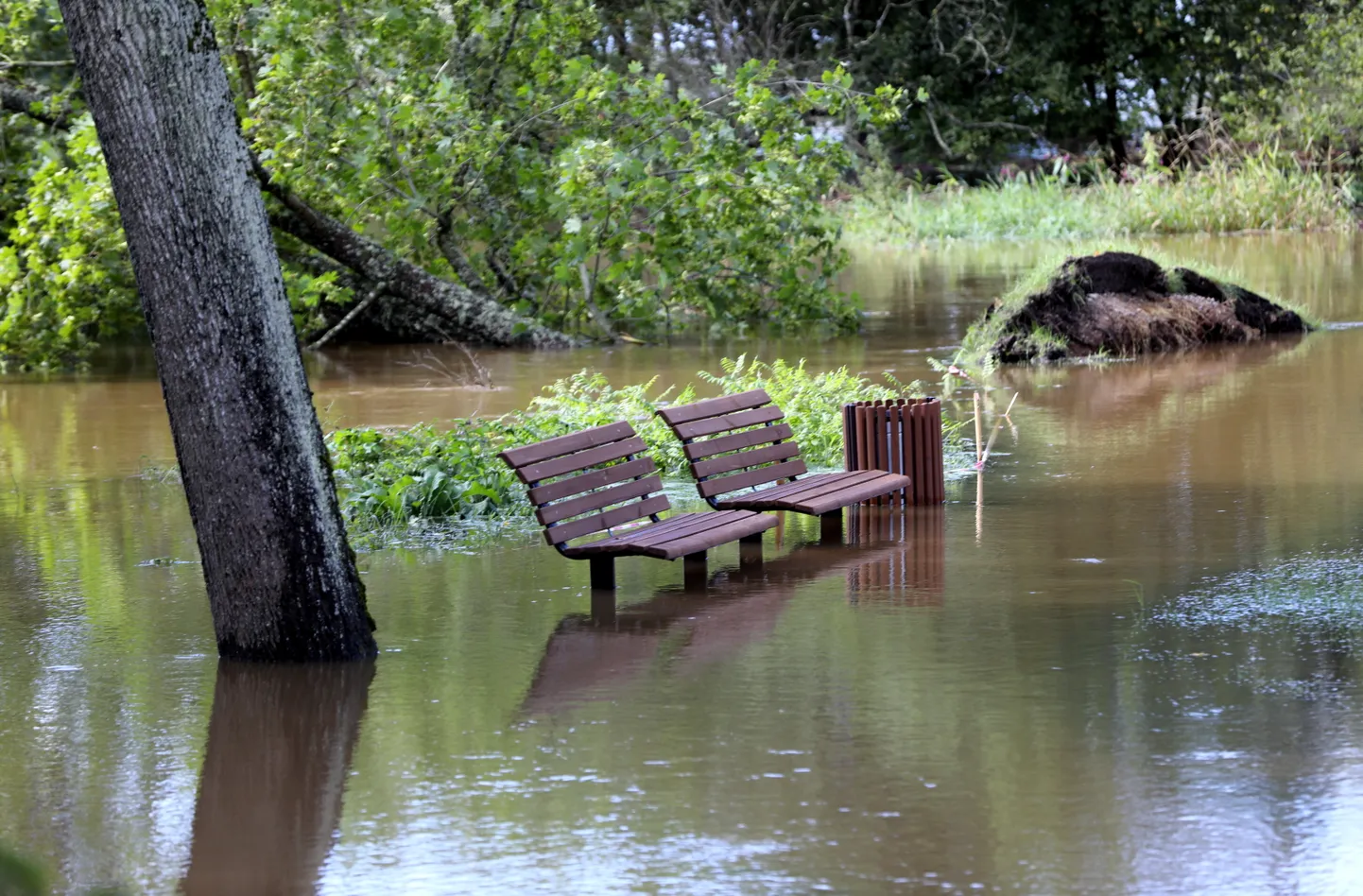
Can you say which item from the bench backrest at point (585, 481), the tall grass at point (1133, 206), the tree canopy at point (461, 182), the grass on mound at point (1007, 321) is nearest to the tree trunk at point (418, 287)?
the tree canopy at point (461, 182)

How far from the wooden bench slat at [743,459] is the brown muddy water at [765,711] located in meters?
0.44

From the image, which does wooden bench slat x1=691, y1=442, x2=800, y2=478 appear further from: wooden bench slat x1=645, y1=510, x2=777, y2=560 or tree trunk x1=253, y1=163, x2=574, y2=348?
tree trunk x1=253, y1=163, x2=574, y2=348

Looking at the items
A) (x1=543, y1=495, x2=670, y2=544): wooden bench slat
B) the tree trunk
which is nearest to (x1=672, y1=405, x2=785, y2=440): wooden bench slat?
(x1=543, y1=495, x2=670, y2=544): wooden bench slat

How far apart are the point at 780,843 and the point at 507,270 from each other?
598 inches

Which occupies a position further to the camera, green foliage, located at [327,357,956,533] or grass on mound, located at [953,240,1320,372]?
grass on mound, located at [953,240,1320,372]

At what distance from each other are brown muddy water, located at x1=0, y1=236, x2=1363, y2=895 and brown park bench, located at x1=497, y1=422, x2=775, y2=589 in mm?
252

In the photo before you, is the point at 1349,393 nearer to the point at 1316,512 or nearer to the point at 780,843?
the point at 1316,512

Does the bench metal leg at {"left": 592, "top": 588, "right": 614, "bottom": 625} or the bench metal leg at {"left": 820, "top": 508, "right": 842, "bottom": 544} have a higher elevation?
the bench metal leg at {"left": 820, "top": 508, "right": 842, "bottom": 544}

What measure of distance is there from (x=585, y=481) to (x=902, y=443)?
2.35m

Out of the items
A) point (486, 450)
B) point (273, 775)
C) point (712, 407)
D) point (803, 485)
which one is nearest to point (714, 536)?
point (803, 485)

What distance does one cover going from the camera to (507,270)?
63.8 ft

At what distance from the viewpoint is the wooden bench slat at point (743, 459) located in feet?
29.6

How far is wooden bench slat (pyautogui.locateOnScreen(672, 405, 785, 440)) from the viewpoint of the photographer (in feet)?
29.5

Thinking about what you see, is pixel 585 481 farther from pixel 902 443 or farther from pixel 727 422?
pixel 902 443
